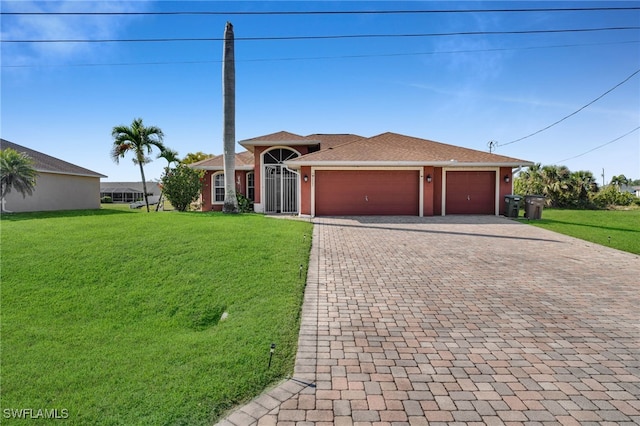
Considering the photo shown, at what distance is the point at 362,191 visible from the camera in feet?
50.9

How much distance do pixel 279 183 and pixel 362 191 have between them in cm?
495

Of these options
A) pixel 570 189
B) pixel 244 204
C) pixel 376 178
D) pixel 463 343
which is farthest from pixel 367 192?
pixel 570 189

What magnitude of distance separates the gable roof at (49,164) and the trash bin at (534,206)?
26.2 m

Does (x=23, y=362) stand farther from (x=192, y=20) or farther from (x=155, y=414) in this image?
(x=192, y=20)

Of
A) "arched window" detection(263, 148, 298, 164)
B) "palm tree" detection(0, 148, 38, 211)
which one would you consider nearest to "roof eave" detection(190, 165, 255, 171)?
"arched window" detection(263, 148, 298, 164)

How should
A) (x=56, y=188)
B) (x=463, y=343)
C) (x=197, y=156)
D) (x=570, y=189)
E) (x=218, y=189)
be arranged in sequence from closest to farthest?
1. (x=463, y=343)
2. (x=218, y=189)
3. (x=56, y=188)
4. (x=570, y=189)
5. (x=197, y=156)

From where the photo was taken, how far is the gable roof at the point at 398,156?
15000 mm

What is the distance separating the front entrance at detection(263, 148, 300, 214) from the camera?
1772cm

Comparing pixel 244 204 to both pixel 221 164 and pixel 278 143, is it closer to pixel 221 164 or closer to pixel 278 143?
pixel 221 164

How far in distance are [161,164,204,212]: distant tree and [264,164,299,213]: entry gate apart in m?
4.09

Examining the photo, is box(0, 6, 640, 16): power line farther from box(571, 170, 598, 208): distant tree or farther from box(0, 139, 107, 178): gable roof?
box(571, 170, 598, 208): distant tree

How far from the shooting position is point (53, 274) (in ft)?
21.1

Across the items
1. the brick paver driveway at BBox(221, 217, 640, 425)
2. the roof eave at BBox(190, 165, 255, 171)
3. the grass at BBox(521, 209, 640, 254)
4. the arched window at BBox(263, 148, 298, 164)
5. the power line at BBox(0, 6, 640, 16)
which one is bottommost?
the brick paver driveway at BBox(221, 217, 640, 425)

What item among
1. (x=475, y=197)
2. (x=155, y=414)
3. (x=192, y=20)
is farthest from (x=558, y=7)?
(x=155, y=414)
